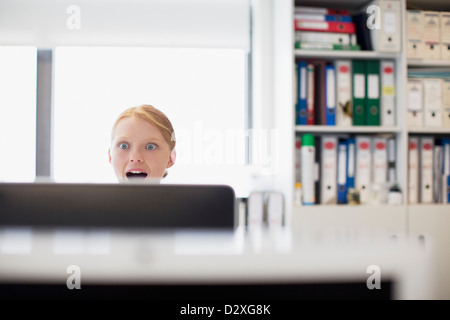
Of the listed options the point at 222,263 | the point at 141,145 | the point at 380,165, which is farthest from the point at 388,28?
the point at 222,263

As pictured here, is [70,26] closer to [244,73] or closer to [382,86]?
[244,73]

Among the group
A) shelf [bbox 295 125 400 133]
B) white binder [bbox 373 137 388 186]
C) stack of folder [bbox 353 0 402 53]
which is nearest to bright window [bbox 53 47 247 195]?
shelf [bbox 295 125 400 133]

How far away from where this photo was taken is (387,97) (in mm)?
2621

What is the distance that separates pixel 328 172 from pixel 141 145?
1183 millimetres

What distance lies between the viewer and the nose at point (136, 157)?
67.7 inches

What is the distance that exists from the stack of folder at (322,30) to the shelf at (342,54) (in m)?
0.05

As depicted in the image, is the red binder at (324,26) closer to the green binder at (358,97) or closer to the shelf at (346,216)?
the green binder at (358,97)

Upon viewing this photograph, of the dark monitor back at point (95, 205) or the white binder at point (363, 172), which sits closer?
the dark monitor back at point (95, 205)

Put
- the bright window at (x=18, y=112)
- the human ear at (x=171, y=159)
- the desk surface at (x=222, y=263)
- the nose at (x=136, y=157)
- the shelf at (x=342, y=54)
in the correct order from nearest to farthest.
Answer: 1. the desk surface at (x=222, y=263)
2. the nose at (x=136, y=157)
3. the human ear at (x=171, y=159)
4. the shelf at (x=342, y=54)
5. the bright window at (x=18, y=112)

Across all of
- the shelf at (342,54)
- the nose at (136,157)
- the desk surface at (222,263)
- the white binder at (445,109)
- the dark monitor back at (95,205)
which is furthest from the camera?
the white binder at (445,109)

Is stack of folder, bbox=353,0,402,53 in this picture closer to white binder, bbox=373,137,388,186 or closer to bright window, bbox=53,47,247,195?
white binder, bbox=373,137,388,186

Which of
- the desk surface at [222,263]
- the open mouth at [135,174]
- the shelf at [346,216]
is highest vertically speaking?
the open mouth at [135,174]

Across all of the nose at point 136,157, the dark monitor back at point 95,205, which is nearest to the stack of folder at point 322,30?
the nose at point 136,157

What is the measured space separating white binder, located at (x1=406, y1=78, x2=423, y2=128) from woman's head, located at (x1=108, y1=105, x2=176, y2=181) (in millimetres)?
1417
